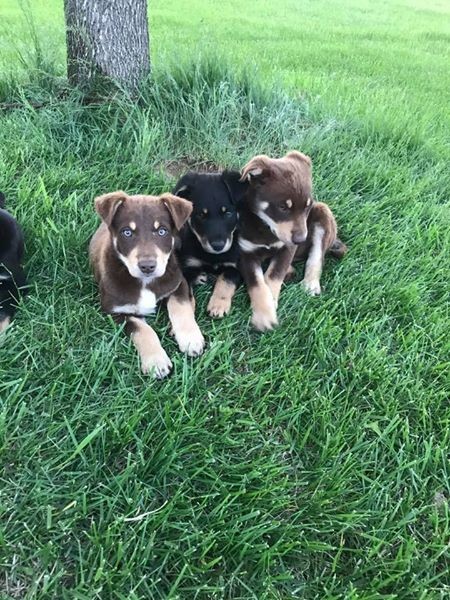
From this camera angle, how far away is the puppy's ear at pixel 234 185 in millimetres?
3678

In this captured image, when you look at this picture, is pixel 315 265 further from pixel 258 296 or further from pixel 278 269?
pixel 258 296

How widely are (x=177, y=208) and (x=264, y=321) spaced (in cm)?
84

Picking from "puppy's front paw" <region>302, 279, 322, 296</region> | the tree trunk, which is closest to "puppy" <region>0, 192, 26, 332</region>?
"puppy's front paw" <region>302, 279, 322, 296</region>

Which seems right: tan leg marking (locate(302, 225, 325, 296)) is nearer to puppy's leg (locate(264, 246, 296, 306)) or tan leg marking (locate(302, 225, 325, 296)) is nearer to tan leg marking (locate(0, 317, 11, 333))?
puppy's leg (locate(264, 246, 296, 306))

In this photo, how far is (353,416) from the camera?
2.92 m

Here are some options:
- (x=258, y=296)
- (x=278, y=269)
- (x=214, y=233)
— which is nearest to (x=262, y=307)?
(x=258, y=296)

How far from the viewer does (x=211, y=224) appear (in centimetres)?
355

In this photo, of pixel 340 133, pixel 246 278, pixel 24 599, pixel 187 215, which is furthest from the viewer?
pixel 340 133

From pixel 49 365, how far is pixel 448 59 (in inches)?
445

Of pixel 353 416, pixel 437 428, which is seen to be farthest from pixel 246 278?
pixel 437 428

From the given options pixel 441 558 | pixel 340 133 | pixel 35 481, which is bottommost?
pixel 441 558

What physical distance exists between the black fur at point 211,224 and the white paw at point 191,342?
0.60 m

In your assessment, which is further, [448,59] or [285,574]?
[448,59]

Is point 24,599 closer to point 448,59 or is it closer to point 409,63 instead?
point 409,63
